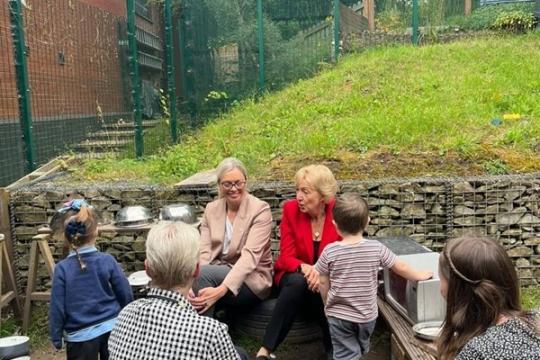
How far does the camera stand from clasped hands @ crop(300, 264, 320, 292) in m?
3.71

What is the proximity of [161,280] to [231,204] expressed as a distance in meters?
2.04

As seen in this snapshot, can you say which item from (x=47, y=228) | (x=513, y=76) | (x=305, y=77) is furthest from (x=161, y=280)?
(x=305, y=77)

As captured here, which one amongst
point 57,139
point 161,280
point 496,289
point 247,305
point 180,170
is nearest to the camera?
point 496,289

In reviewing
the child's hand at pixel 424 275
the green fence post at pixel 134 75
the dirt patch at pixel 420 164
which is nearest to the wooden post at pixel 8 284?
the dirt patch at pixel 420 164

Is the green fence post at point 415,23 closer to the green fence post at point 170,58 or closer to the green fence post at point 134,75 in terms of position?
the green fence post at point 170,58

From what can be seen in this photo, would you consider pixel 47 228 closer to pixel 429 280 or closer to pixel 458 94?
pixel 429 280

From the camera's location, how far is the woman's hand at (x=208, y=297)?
367 cm

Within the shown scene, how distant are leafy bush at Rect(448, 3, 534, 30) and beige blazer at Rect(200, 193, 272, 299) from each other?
31.8 ft

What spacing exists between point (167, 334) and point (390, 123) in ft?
→ 16.3

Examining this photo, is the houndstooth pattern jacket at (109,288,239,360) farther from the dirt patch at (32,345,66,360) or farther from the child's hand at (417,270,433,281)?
the dirt patch at (32,345,66,360)

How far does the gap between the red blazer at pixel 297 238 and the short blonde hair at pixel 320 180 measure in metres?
0.09

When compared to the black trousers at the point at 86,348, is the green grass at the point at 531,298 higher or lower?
lower

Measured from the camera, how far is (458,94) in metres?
7.80

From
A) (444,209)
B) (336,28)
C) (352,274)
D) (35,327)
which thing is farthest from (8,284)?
(336,28)
